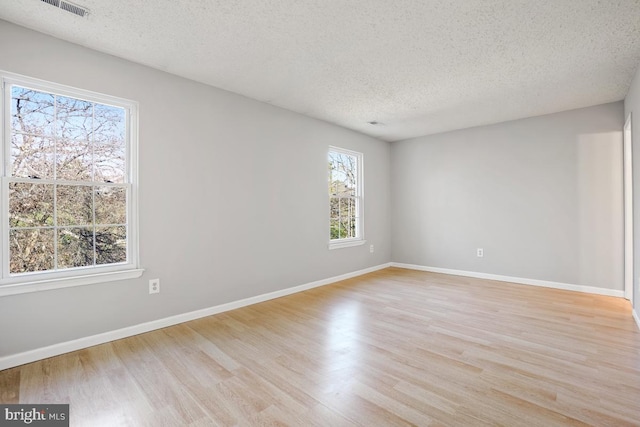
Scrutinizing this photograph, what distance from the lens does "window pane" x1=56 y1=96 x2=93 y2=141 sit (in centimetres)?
241

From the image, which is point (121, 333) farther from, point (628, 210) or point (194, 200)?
point (628, 210)

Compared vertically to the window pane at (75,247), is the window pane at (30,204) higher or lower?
higher

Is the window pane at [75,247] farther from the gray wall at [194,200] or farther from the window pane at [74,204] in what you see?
the gray wall at [194,200]

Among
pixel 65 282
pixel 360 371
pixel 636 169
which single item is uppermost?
pixel 636 169

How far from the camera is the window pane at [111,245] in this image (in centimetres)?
258

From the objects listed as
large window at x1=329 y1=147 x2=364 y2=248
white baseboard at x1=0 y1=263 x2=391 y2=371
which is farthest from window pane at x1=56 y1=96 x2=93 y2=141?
large window at x1=329 y1=147 x2=364 y2=248

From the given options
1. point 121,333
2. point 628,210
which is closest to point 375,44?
A: point 121,333

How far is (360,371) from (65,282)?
2392mm

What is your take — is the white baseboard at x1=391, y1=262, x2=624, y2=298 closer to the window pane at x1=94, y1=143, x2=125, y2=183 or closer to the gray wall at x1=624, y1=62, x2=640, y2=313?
the gray wall at x1=624, y1=62, x2=640, y2=313

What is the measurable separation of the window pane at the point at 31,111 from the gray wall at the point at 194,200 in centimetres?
16

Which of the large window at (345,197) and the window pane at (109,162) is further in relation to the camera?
the large window at (345,197)

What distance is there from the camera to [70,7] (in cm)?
200

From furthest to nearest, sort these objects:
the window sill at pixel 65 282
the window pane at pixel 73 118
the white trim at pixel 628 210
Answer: the white trim at pixel 628 210 → the window pane at pixel 73 118 → the window sill at pixel 65 282

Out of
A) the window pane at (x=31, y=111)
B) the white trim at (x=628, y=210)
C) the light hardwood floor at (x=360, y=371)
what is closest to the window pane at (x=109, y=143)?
the window pane at (x=31, y=111)
